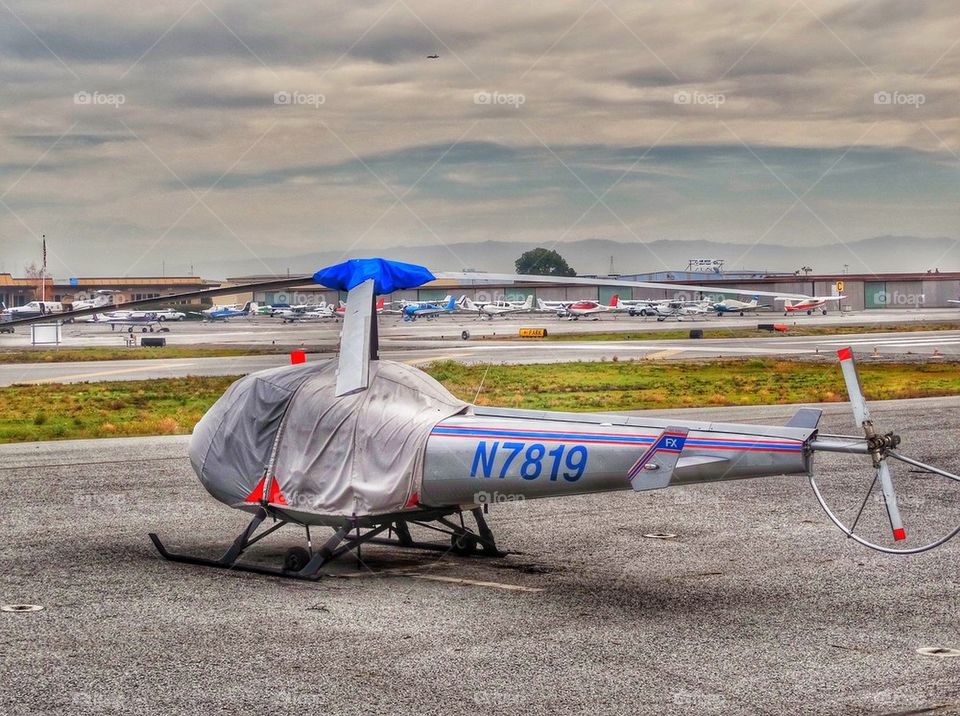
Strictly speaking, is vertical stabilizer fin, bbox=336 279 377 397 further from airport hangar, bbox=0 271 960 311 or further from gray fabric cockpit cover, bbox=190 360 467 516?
airport hangar, bbox=0 271 960 311

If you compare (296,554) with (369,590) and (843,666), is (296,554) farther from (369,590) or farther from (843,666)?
(843,666)

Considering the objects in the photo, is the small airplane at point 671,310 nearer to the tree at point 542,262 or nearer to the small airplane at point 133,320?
the small airplane at point 133,320

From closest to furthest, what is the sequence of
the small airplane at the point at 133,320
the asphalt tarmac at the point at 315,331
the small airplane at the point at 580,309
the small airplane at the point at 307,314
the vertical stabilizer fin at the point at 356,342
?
the vertical stabilizer fin at the point at 356,342 < the asphalt tarmac at the point at 315,331 < the small airplane at the point at 133,320 < the small airplane at the point at 307,314 < the small airplane at the point at 580,309

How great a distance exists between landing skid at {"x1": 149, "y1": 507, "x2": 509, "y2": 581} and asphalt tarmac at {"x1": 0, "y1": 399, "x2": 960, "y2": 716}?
177mm

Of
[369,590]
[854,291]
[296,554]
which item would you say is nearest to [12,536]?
[296,554]

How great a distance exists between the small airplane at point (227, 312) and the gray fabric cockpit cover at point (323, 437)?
303 ft

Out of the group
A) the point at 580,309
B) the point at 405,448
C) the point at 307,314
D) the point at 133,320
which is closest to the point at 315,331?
the point at 307,314

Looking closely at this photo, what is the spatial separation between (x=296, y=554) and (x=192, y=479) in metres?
7.76

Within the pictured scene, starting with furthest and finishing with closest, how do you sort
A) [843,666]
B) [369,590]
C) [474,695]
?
1. [369,590]
2. [843,666]
3. [474,695]

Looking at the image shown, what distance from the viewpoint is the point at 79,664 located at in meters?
8.82

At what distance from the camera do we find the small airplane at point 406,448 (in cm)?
994

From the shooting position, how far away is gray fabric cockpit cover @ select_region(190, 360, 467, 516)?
36.9ft

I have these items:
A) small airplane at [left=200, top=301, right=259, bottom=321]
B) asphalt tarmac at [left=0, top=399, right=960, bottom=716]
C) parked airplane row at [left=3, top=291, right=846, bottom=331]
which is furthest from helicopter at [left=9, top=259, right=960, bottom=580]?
small airplane at [left=200, top=301, right=259, bottom=321]

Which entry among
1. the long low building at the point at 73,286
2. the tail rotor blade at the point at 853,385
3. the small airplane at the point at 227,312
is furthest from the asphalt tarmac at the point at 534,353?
the long low building at the point at 73,286
